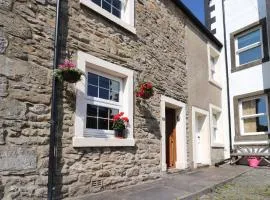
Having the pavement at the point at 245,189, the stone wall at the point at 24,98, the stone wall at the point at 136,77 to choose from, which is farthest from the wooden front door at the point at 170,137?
the stone wall at the point at 24,98

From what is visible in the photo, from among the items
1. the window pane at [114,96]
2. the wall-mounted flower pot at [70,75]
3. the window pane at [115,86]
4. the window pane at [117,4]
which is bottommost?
the window pane at [114,96]

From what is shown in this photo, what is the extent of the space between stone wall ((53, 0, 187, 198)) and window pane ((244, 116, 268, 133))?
149 inches

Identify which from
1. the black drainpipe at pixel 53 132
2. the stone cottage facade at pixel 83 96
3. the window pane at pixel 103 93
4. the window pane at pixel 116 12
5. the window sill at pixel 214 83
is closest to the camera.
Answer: the stone cottage facade at pixel 83 96

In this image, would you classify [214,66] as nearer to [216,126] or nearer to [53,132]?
[216,126]

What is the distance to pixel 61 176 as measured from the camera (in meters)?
4.71

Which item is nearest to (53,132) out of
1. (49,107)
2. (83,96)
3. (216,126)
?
(49,107)

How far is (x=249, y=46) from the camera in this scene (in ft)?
38.4

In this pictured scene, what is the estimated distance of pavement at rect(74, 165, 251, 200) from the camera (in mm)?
5152

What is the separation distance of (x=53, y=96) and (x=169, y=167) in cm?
494

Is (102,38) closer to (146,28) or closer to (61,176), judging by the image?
(146,28)

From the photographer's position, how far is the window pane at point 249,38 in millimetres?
11477

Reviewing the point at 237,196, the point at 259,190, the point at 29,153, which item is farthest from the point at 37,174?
the point at 259,190

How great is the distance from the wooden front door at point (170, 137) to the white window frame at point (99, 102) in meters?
2.67

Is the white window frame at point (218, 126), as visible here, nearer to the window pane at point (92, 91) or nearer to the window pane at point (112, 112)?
the window pane at point (112, 112)
